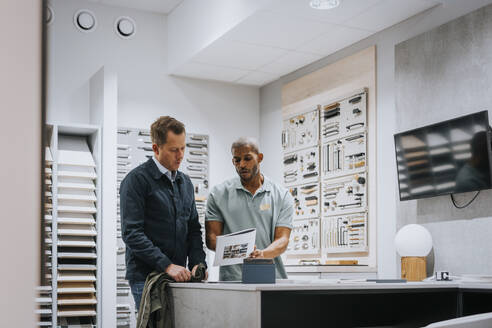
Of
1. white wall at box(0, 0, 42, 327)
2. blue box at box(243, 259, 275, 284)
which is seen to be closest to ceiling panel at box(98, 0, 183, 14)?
blue box at box(243, 259, 275, 284)

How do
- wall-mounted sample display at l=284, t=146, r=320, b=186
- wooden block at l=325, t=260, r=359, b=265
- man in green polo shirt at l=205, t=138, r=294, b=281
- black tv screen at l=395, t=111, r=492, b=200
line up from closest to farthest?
man in green polo shirt at l=205, t=138, r=294, b=281, black tv screen at l=395, t=111, r=492, b=200, wooden block at l=325, t=260, r=359, b=265, wall-mounted sample display at l=284, t=146, r=320, b=186

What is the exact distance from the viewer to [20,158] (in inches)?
10.1

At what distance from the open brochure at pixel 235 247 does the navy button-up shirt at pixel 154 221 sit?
23cm

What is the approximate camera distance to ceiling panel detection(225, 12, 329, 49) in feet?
15.3

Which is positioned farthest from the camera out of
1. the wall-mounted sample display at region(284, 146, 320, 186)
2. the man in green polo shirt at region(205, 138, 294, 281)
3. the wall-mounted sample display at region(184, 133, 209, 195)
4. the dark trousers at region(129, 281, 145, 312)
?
the wall-mounted sample display at region(184, 133, 209, 195)

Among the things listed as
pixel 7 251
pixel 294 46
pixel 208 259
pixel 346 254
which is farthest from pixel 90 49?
pixel 7 251

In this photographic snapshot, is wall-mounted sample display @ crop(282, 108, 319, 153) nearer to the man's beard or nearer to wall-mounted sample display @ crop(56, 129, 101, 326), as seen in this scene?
wall-mounted sample display @ crop(56, 129, 101, 326)

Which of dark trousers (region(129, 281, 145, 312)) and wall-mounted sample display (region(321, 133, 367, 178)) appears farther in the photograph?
wall-mounted sample display (region(321, 133, 367, 178))

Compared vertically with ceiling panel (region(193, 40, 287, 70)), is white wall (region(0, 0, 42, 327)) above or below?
below

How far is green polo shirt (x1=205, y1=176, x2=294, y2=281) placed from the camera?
3.01 m

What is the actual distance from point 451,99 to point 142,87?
326 cm

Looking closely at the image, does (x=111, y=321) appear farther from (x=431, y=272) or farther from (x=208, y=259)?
(x=431, y=272)

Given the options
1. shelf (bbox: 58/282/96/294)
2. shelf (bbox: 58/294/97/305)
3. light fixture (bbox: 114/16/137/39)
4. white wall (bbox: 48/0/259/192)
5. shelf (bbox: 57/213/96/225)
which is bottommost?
shelf (bbox: 58/294/97/305)

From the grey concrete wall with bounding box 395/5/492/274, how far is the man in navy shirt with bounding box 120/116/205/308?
2.07 m
